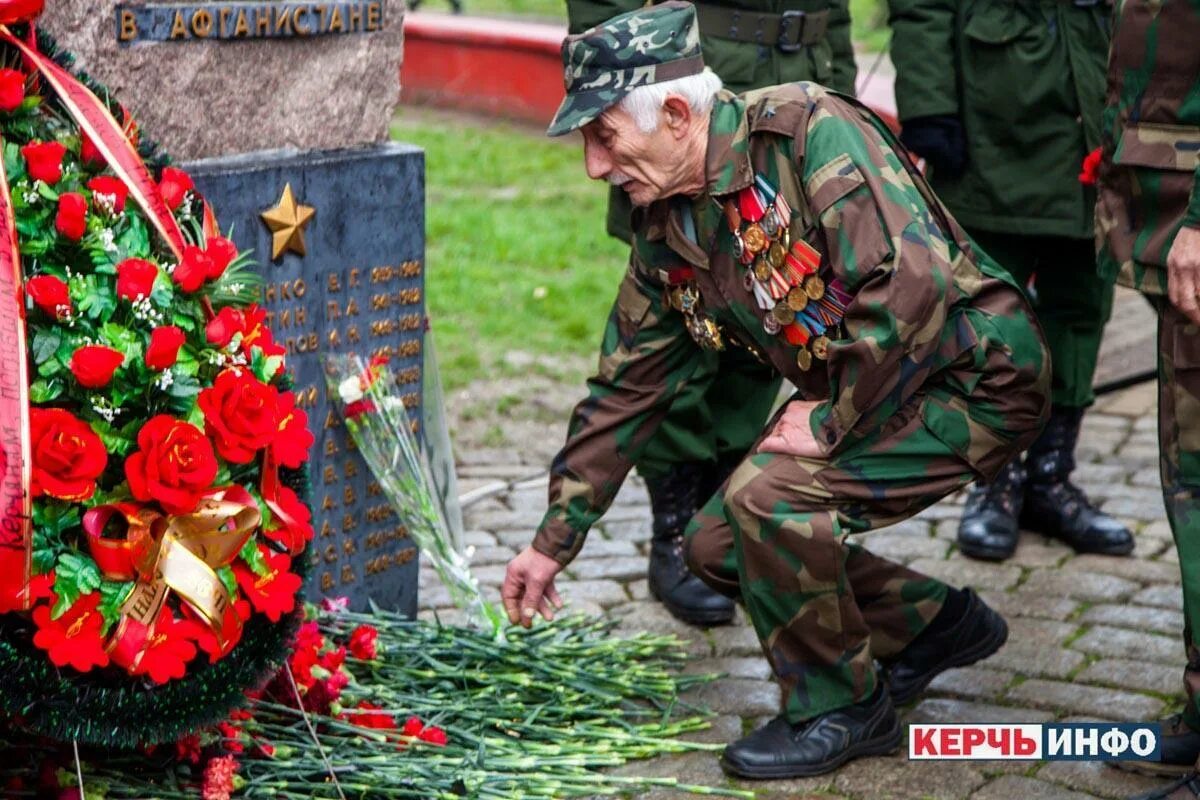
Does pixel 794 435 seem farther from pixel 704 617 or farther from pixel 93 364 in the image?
pixel 93 364

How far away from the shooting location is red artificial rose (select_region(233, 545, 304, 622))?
9.75 feet

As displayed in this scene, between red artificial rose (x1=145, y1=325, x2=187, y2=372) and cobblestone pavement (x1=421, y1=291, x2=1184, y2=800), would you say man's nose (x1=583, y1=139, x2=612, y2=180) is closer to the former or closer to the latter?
red artificial rose (x1=145, y1=325, x2=187, y2=372)

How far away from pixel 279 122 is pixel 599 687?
139cm

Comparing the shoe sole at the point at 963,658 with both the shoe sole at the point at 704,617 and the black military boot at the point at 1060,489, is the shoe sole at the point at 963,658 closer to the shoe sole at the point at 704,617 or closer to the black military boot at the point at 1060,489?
the shoe sole at the point at 704,617

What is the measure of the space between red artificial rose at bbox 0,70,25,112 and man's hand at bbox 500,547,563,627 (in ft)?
4.16

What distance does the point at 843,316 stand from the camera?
3.22 metres

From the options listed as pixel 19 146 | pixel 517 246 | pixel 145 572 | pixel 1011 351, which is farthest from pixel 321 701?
pixel 517 246

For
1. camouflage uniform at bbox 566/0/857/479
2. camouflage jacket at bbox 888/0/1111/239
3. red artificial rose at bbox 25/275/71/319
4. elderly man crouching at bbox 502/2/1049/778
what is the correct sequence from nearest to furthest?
red artificial rose at bbox 25/275/71/319, elderly man crouching at bbox 502/2/1049/778, camouflage uniform at bbox 566/0/857/479, camouflage jacket at bbox 888/0/1111/239

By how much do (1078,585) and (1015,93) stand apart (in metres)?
1.27

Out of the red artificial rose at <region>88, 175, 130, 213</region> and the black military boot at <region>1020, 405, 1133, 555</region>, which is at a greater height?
the red artificial rose at <region>88, 175, 130, 213</region>

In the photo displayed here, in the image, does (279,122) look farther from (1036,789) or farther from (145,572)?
(1036,789)

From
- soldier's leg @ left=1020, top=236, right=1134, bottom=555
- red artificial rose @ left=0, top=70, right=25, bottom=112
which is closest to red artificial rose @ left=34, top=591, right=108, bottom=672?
red artificial rose @ left=0, top=70, right=25, bottom=112

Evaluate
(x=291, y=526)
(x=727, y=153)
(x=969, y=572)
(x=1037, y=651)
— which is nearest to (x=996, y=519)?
(x=969, y=572)


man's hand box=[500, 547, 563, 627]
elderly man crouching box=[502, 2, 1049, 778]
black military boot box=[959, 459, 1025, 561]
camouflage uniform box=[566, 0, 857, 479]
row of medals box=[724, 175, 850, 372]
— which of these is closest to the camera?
elderly man crouching box=[502, 2, 1049, 778]
